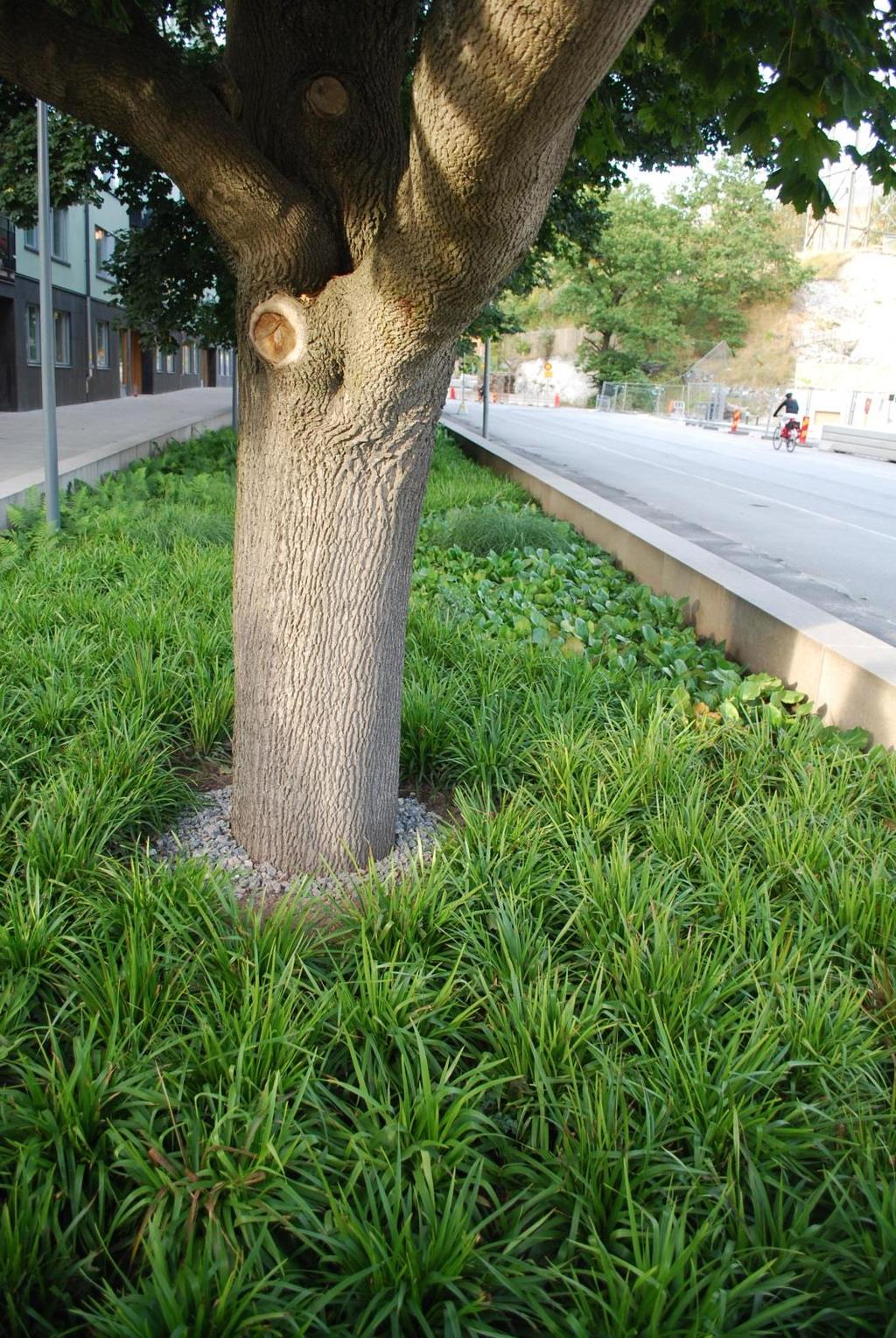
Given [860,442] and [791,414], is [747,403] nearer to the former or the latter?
[791,414]

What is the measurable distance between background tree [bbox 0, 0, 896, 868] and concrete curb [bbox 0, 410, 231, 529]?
18.5 ft

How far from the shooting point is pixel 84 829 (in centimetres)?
325

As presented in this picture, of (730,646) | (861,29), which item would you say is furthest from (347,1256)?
(730,646)

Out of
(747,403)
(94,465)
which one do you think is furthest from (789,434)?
(94,465)

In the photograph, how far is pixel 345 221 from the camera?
3201 millimetres

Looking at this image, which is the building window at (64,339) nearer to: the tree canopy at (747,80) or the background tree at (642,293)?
the tree canopy at (747,80)

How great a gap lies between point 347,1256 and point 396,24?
351 cm

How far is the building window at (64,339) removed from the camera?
89.7ft

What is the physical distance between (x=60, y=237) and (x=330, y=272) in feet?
91.6

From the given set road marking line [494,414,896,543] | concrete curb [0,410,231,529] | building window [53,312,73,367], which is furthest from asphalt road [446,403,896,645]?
building window [53,312,73,367]

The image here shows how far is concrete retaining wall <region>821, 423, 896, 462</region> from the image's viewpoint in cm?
2881

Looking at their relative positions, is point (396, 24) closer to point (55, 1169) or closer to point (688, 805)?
point (688, 805)

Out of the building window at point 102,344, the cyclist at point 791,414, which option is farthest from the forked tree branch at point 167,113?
the building window at point 102,344

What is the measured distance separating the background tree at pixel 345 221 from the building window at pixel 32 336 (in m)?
22.0
